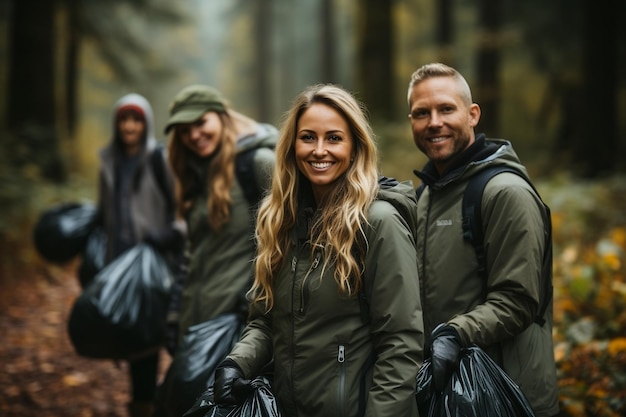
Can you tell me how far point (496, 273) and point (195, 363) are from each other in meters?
1.87

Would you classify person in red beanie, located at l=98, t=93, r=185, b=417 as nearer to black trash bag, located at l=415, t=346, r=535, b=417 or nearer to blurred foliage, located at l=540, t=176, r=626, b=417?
black trash bag, located at l=415, t=346, r=535, b=417

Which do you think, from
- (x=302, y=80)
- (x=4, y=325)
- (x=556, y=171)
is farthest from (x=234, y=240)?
(x=302, y=80)

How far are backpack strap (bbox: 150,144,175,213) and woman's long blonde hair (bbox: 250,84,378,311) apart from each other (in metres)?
2.57

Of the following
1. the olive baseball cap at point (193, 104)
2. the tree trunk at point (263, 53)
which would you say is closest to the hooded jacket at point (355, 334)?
the olive baseball cap at point (193, 104)

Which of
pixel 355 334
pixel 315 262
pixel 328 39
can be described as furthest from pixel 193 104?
pixel 328 39

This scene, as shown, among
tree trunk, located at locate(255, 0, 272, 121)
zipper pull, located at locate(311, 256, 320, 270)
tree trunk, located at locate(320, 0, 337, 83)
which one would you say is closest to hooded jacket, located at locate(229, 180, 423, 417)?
zipper pull, located at locate(311, 256, 320, 270)

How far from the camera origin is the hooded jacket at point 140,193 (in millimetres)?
5496

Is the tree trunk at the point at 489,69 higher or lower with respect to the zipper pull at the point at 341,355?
higher

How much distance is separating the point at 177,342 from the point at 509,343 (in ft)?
8.01

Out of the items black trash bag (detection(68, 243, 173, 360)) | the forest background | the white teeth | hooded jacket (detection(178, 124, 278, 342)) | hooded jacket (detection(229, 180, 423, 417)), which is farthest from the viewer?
the forest background

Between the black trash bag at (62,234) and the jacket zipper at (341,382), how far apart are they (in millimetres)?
3785

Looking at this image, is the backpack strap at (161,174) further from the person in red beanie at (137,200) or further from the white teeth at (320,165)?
the white teeth at (320,165)

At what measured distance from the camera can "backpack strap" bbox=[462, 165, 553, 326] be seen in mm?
3117

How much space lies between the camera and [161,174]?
5.54 meters
